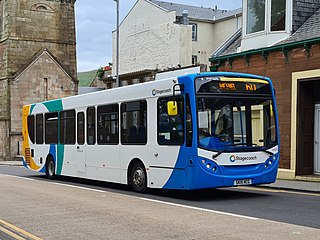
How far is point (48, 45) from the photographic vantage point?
5131 centimetres

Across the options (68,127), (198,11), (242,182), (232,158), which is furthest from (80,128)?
(198,11)

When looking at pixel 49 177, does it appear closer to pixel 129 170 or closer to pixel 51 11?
pixel 129 170

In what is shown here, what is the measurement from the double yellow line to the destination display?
17.5ft

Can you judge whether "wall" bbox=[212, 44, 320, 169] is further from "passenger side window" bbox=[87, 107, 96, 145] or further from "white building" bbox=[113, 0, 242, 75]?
"white building" bbox=[113, 0, 242, 75]

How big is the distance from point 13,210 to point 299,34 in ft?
39.4

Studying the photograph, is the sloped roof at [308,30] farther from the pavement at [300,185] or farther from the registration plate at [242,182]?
the registration plate at [242,182]

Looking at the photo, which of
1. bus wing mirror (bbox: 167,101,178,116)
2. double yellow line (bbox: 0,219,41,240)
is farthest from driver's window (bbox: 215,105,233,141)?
double yellow line (bbox: 0,219,41,240)

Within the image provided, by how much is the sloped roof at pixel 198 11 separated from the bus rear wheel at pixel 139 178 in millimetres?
36939

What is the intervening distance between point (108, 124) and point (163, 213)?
18.7 ft

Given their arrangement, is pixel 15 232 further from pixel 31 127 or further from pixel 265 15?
pixel 265 15

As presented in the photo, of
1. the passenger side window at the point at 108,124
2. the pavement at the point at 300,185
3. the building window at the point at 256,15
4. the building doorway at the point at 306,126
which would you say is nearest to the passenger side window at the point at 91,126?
the passenger side window at the point at 108,124

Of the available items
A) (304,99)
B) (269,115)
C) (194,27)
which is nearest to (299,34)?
(304,99)

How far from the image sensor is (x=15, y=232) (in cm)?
923

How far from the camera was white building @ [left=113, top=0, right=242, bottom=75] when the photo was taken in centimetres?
4875
